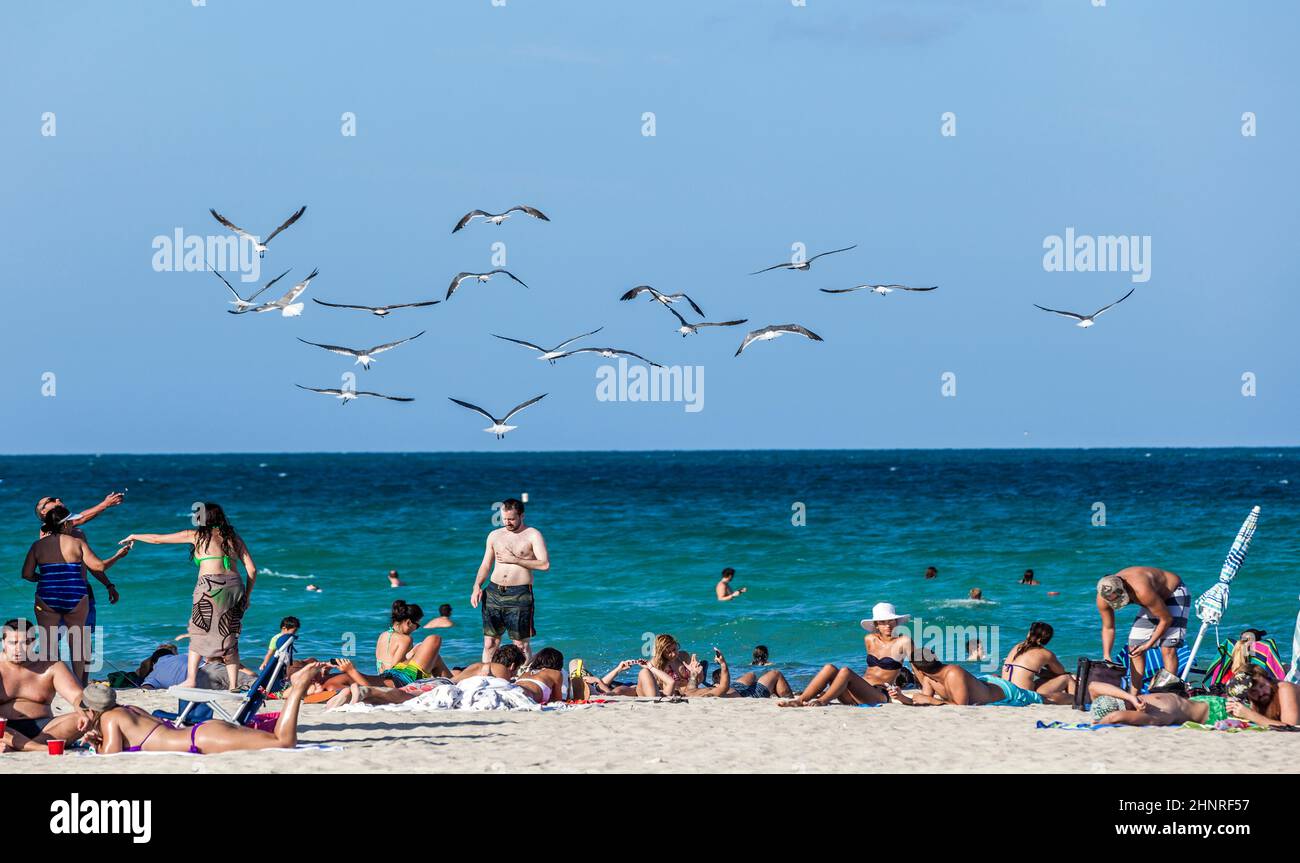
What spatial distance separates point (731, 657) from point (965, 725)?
8.57 metres

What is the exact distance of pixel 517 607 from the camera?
573 inches

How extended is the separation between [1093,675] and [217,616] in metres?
7.48

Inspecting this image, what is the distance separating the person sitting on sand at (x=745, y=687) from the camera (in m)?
15.1

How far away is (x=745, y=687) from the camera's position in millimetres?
15438

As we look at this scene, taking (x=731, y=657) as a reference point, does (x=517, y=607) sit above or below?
above

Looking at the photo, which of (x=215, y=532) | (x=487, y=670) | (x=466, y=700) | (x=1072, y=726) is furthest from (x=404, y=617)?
(x=1072, y=726)

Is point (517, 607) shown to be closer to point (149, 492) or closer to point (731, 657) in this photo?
point (731, 657)

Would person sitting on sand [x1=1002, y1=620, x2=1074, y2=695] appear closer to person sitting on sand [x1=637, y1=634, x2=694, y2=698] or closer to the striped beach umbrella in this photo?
the striped beach umbrella

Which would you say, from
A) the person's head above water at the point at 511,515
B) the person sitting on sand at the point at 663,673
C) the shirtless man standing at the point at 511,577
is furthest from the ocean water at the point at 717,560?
the person's head above water at the point at 511,515

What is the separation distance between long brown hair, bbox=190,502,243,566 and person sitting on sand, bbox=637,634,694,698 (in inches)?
164

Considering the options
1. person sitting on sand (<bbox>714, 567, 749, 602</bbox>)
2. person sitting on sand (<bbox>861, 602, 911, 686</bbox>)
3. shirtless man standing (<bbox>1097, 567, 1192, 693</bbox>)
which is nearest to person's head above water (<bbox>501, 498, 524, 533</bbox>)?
person sitting on sand (<bbox>861, 602, 911, 686</bbox>)

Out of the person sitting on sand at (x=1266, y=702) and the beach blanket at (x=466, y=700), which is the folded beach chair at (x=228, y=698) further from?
the person sitting on sand at (x=1266, y=702)

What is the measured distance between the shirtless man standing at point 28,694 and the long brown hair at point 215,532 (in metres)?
2.03
